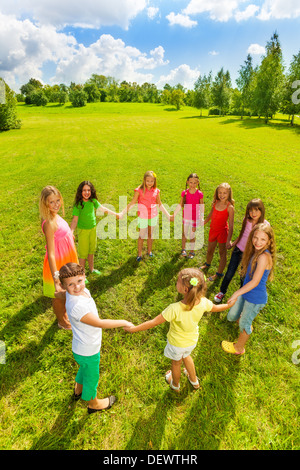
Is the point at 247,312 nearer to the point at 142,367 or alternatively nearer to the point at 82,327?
the point at 142,367

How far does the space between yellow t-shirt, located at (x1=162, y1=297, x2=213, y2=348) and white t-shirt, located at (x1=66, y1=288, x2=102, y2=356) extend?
2.79 feet

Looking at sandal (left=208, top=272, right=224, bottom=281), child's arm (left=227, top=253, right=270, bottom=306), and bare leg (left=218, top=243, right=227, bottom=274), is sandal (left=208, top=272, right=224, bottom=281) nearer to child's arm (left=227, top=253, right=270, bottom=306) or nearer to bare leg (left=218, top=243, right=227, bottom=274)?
bare leg (left=218, top=243, right=227, bottom=274)

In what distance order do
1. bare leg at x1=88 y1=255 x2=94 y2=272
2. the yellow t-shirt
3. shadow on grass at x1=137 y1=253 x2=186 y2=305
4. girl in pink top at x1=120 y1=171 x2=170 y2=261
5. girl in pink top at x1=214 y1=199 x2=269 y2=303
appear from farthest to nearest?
bare leg at x1=88 y1=255 x2=94 y2=272, girl in pink top at x1=120 y1=171 x2=170 y2=261, shadow on grass at x1=137 y1=253 x2=186 y2=305, girl in pink top at x1=214 y1=199 x2=269 y2=303, the yellow t-shirt

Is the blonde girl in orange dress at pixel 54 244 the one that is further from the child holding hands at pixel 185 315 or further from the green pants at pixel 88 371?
the child holding hands at pixel 185 315

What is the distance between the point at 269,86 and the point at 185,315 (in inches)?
1992

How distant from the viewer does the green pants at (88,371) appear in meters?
2.63

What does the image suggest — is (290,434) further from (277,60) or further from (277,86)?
(277,60)

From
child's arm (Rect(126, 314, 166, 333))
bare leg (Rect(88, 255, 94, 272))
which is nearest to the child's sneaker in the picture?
child's arm (Rect(126, 314, 166, 333))

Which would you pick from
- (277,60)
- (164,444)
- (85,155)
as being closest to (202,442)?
(164,444)

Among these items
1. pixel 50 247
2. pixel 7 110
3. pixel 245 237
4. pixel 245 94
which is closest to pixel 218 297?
pixel 245 237

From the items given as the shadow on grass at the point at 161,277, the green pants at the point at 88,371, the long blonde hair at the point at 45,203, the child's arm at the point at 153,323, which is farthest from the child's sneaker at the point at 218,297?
the long blonde hair at the point at 45,203

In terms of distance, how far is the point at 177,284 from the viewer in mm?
2447

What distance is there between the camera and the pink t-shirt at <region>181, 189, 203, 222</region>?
17.6 ft

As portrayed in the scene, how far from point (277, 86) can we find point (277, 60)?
505 cm
